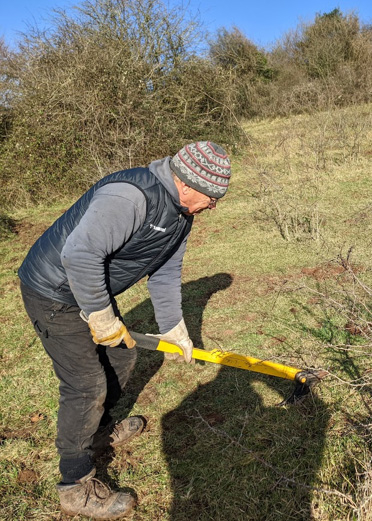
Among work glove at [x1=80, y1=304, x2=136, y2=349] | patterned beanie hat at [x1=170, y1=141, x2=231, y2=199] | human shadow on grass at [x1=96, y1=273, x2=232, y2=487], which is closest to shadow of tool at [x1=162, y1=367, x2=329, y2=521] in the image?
human shadow on grass at [x1=96, y1=273, x2=232, y2=487]

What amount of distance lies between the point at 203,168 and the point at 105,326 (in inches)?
35.3

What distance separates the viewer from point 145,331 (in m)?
4.27

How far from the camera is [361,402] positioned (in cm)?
272

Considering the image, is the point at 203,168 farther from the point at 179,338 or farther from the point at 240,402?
the point at 240,402

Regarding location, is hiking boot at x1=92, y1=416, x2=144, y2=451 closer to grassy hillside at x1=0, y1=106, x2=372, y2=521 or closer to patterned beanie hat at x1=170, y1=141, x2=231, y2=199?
grassy hillside at x1=0, y1=106, x2=372, y2=521

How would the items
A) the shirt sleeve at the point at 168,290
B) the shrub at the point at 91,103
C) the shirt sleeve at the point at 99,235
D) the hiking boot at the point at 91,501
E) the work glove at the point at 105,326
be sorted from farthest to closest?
the shrub at the point at 91,103, the shirt sleeve at the point at 168,290, the hiking boot at the point at 91,501, the work glove at the point at 105,326, the shirt sleeve at the point at 99,235

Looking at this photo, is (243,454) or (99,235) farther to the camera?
(243,454)

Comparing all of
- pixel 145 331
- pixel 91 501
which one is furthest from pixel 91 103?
pixel 91 501

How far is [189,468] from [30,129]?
9828mm

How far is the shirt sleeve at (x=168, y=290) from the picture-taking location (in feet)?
9.11

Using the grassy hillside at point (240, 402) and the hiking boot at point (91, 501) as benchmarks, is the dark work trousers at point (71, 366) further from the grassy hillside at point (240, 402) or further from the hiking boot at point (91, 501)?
the grassy hillside at point (240, 402)

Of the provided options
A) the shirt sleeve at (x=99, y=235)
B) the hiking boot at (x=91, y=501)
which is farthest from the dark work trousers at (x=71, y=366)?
the shirt sleeve at (x=99, y=235)

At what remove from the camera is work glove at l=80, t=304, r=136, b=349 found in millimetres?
2068

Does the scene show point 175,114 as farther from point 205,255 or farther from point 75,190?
point 205,255
